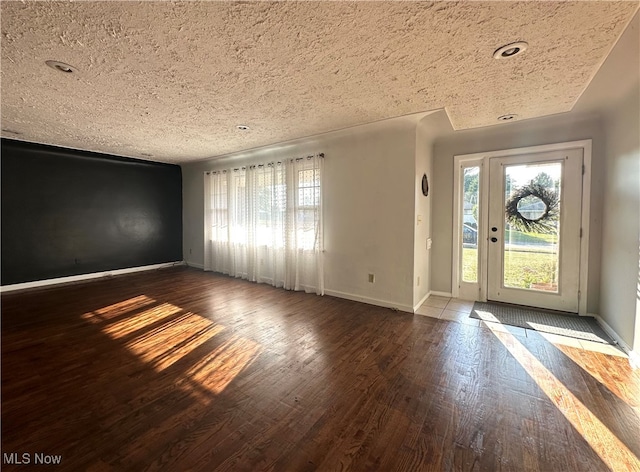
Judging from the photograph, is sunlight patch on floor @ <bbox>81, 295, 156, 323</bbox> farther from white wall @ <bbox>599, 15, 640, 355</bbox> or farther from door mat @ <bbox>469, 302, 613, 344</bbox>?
white wall @ <bbox>599, 15, 640, 355</bbox>

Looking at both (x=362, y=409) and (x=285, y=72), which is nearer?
(x=362, y=409)

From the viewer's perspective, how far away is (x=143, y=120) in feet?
11.0

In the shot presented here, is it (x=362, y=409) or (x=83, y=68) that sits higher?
(x=83, y=68)

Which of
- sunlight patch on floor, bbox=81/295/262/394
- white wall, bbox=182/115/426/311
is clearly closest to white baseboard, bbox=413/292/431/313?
white wall, bbox=182/115/426/311

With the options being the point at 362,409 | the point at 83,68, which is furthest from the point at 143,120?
the point at 362,409

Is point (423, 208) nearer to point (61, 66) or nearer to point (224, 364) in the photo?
point (224, 364)

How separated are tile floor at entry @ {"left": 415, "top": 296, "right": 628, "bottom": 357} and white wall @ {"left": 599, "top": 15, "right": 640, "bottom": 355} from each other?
22cm

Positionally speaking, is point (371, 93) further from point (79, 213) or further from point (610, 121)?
point (79, 213)

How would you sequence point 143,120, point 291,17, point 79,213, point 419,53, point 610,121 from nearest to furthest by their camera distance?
1. point 291,17
2. point 419,53
3. point 610,121
4. point 143,120
5. point 79,213

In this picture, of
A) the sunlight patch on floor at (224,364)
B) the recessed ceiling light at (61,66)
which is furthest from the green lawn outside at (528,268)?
the recessed ceiling light at (61,66)

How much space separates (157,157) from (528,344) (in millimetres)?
6851

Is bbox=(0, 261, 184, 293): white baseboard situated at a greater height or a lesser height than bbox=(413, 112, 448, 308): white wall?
lesser

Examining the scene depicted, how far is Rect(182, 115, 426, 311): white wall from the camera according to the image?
11.5ft

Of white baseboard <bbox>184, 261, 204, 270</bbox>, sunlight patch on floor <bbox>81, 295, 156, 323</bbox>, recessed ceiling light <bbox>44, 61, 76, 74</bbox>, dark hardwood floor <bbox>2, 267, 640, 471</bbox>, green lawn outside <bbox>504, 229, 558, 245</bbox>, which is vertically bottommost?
dark hardwood floor <bbox>2, 267, 640, 471</bbox>
